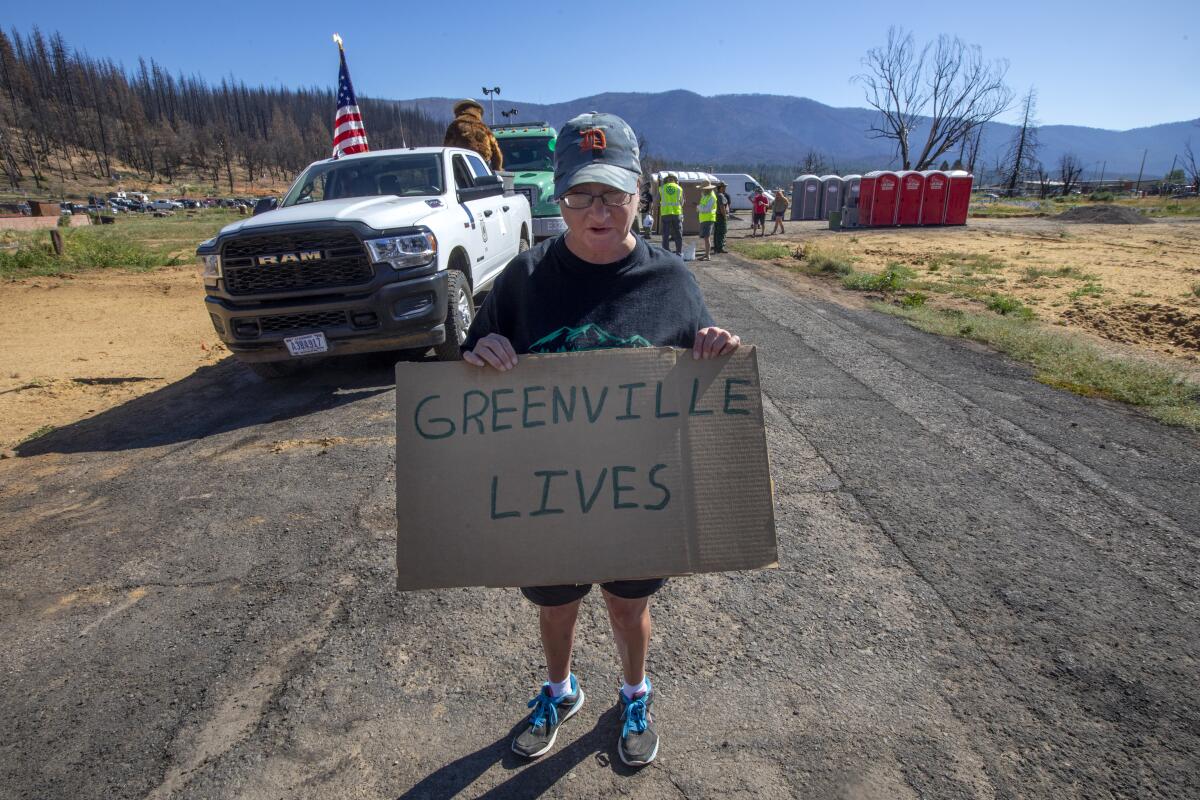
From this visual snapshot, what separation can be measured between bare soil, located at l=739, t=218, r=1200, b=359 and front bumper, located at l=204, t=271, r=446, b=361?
7.65 meters

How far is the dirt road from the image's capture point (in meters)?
2.00

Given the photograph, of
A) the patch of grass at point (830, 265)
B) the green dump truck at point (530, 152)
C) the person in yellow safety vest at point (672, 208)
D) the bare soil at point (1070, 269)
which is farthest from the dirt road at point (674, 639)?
the person in yellow safety vest at point (672, 208)

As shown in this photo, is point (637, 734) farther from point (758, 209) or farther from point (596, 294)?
point (758, 209)

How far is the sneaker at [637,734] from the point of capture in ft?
6.57

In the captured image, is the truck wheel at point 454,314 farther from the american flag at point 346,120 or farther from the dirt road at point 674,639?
the american flag at point 346,120

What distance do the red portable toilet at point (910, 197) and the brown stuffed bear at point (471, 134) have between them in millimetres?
22321

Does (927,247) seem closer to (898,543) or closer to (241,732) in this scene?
(898,543)

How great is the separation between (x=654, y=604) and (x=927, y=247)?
65.6 ft

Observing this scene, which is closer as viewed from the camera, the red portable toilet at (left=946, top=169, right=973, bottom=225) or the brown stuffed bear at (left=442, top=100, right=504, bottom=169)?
the brown stuffed bear at (left=442, top=100, right=504, bottom=169)

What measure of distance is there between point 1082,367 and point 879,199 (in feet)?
79.8

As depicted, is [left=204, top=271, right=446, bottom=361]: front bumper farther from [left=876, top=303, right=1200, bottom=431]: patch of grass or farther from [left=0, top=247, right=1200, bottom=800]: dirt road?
[left=876, top=303, right=1200, bottom=431]: patch of grass

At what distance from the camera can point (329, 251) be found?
5043 mm

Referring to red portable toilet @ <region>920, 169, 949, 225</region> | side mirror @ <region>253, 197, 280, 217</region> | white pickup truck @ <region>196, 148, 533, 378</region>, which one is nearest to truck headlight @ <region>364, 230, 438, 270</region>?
white pickup truck @ <region>196, 148, 533, 378</region>

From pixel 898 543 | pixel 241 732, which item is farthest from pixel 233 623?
pixel 898 543
